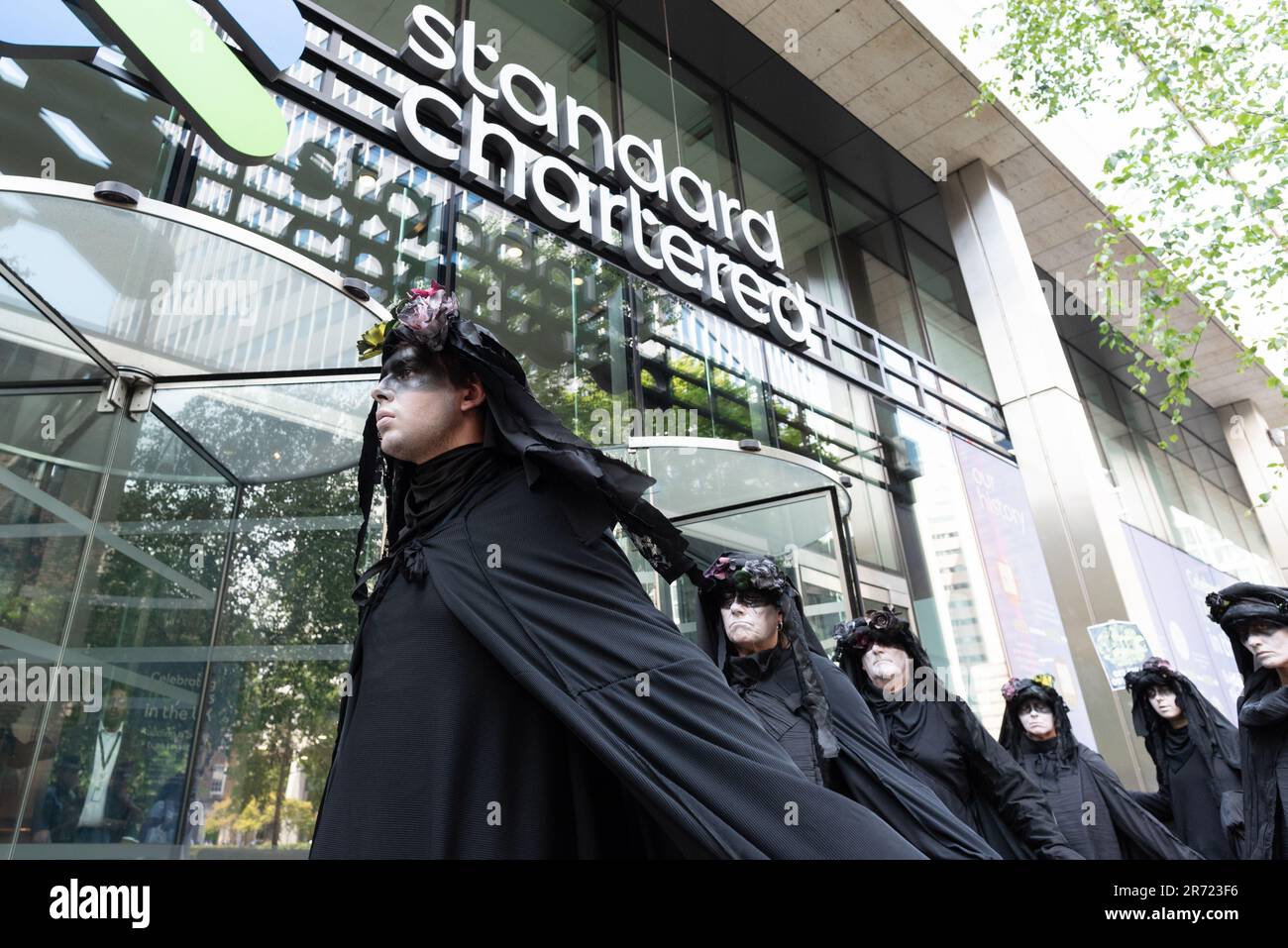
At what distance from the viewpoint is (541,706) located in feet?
4.16

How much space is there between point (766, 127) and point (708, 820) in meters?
10.5

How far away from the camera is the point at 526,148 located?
5.97 metres

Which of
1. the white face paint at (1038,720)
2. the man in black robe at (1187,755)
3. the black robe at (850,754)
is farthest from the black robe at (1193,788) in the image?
the black robe at (850,754)

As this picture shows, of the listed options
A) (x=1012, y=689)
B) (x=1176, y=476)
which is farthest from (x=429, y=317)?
(x=1176, y=476)

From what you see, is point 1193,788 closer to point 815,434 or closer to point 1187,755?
point 1187,755

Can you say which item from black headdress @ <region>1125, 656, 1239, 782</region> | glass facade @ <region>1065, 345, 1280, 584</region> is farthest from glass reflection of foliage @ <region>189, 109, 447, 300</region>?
glass facade @ <region>1065, 345, 1280, 584</region>

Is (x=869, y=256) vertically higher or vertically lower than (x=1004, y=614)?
higher

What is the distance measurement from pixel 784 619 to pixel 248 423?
2.53 meters

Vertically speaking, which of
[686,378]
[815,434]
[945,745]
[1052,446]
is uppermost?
[1052,446]

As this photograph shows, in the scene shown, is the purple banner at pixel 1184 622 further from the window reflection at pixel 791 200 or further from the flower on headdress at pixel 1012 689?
the flower on headdress at pixel 1012 689

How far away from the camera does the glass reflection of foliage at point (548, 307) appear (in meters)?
5.12

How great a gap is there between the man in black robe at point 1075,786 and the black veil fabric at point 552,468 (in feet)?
11.9
